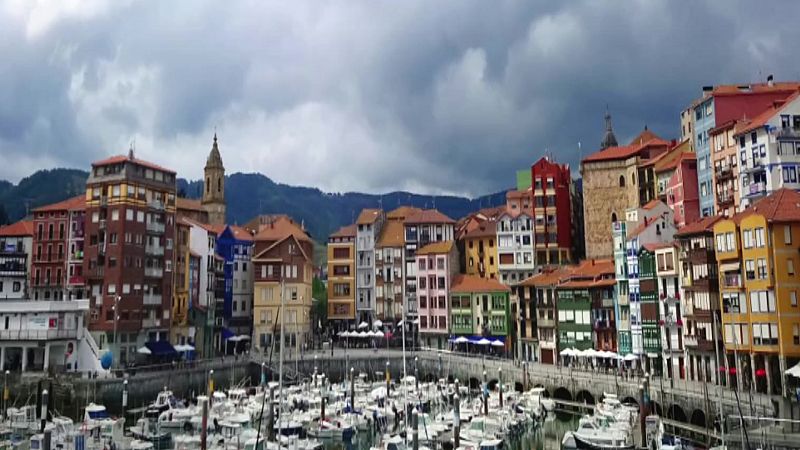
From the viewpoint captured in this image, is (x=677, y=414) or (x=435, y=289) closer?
(x=677, y=414)

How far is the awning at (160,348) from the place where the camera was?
82.0 m

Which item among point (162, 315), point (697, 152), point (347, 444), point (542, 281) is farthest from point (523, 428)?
point (162, 315)

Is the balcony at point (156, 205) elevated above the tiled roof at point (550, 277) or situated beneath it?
elevated above

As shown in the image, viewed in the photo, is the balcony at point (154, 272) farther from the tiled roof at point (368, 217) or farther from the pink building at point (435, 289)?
the pink building at point (435, 289)

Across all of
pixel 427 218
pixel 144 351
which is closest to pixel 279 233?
pixel 427 218

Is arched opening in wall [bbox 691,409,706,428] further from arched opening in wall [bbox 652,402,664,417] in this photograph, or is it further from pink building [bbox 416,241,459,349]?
pink building [bbox 416,241,459,349]

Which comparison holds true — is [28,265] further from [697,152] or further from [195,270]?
[697,152]

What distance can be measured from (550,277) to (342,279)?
40475mm

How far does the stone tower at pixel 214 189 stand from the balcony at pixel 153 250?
220 ft

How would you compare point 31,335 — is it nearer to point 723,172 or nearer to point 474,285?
point 474,285

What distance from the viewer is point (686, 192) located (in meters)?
83.9

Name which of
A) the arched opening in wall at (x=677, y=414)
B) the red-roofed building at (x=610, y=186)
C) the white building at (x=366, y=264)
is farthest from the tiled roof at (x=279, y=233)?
the arched opening in wall at (x=677, y=414)

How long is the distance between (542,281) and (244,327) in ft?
165

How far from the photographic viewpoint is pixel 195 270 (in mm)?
98875
